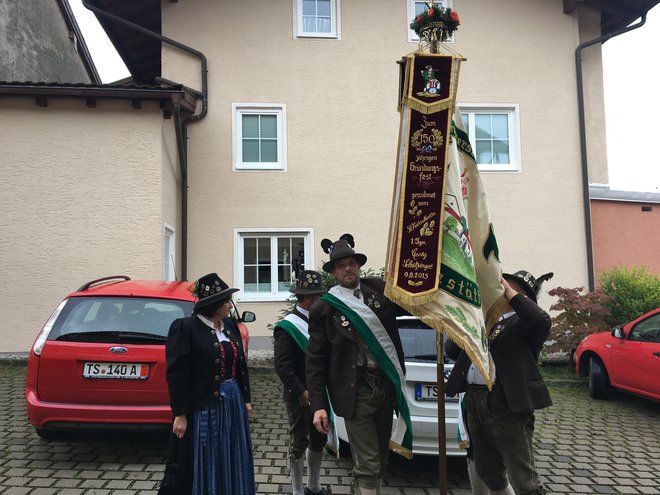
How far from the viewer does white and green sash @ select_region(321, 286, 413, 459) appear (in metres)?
3.30

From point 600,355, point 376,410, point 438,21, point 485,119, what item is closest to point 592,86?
point 485,119

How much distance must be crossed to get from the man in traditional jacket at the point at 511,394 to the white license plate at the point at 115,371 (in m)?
2.81

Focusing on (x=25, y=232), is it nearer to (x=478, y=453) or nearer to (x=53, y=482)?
(x=53, y=482)

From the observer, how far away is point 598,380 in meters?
7.56

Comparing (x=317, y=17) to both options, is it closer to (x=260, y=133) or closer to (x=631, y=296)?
(x=260, y=133)

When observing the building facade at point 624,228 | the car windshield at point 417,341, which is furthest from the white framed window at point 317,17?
the car windshield at point 417,341

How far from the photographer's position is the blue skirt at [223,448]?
3.16 metres

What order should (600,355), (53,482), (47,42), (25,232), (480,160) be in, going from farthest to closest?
(47,42), (480,160), (25,232), (600,355), (53,482)

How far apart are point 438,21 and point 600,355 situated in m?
6.12

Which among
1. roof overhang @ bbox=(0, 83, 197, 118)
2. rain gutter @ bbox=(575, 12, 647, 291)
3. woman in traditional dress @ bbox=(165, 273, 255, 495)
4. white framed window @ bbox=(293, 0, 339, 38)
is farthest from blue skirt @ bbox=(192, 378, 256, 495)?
rain gutter @ bbox=(575, 12, 647, 291)

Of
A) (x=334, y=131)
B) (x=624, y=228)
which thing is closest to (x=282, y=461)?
(x=334, y=131)

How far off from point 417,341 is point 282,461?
172 cm

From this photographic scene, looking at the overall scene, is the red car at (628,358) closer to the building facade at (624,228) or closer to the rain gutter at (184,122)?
the building facade at (624,228)

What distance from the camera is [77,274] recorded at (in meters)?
9.56
